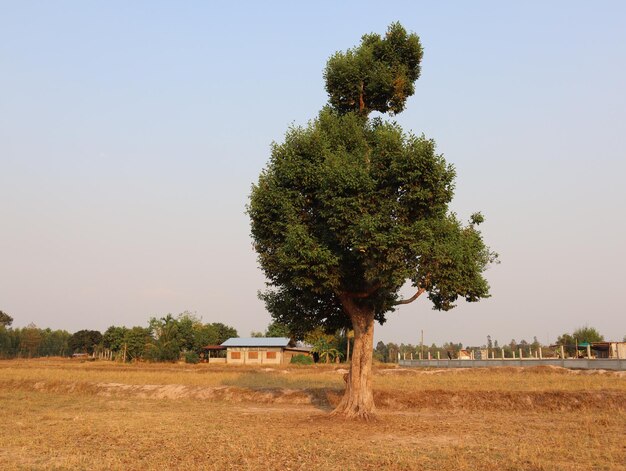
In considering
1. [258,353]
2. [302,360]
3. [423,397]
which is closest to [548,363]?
[302,360]

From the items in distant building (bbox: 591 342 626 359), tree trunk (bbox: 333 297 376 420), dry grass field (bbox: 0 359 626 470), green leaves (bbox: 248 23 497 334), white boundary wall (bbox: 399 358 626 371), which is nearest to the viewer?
dry grass field (bbox: 0 359 626 470)

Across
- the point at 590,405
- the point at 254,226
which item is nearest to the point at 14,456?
the point at 254,226

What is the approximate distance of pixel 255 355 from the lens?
333 ft

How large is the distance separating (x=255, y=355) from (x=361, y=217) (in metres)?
82.9

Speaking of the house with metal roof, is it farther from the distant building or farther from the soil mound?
the soil mound

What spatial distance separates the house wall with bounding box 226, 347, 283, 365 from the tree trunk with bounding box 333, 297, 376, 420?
249 feet

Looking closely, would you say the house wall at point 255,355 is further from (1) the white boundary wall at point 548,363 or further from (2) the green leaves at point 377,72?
(2) the green leaves at point 377,72

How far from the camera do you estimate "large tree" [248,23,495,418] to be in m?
23.0

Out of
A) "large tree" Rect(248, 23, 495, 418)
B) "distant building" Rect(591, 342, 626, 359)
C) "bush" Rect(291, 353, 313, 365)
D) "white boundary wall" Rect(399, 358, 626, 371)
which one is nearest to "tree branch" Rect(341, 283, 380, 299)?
"large tree" Rect(248, 23, 495, 418)

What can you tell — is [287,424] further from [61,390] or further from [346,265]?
[61,390]

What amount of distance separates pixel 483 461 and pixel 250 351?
8939 cm

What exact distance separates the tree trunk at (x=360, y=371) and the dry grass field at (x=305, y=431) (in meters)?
0.83

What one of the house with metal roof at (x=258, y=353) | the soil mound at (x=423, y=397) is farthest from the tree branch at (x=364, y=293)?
the house with metal roof at (x=258, y=353)

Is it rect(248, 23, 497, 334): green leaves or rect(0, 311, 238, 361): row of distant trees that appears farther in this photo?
rect(0, 311, 238, 361): row of distant trees
